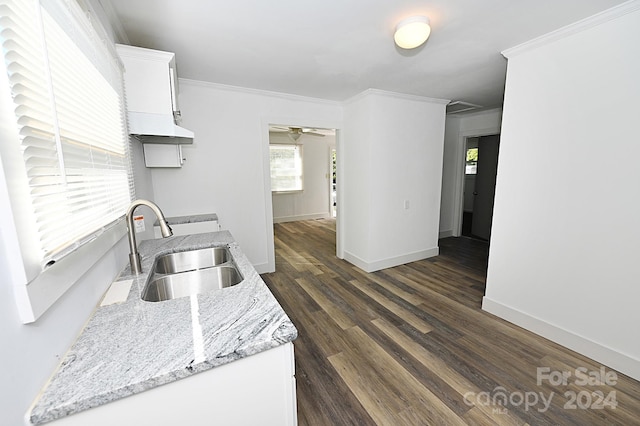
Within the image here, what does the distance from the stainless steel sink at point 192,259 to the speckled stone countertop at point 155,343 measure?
0.64m

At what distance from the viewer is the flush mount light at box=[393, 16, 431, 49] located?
1.70 meters

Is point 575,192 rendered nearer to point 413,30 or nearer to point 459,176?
point 413,30

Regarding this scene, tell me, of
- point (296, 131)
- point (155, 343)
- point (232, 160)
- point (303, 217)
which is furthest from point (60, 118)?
point (303, 217)

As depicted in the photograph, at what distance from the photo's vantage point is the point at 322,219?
7.42 meters

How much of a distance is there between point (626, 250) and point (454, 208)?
3563 mm

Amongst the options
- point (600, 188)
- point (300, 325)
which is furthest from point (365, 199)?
point (600, 188)

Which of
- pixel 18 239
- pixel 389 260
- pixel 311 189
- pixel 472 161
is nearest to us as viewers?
pixel 18 239

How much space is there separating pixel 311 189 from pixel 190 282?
5.97 metres

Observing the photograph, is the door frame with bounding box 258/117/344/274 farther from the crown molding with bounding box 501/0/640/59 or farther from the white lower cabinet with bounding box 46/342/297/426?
the white lower cabinet with bounding box 46/342/297/426

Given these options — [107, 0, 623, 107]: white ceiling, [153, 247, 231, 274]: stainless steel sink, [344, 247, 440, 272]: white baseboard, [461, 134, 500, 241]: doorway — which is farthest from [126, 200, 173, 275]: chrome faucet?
[461, 134, 500, 241]: doorway

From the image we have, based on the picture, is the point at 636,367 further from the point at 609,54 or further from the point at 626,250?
the point at 609,54

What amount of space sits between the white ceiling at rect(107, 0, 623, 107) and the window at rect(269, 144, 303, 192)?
12.6ft

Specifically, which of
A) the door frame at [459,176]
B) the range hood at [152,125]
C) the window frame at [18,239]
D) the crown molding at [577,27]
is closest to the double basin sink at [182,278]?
the window frame at [18,239]

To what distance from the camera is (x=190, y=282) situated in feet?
4.89
